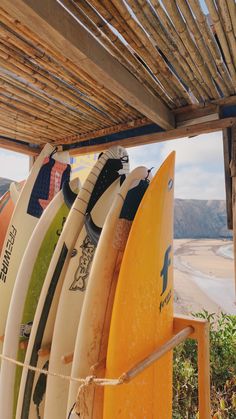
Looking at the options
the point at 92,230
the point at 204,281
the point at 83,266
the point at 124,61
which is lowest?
the point at 204,281

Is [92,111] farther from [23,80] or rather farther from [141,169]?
[141,169]

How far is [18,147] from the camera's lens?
8.77 ft

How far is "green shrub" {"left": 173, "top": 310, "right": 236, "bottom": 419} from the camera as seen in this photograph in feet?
6.79

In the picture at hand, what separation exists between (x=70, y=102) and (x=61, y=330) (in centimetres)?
144

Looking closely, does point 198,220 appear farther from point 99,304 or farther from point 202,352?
point 99,304

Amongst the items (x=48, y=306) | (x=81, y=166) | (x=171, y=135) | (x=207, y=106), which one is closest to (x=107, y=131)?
(x=171, y=135)

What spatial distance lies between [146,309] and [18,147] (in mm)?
2251

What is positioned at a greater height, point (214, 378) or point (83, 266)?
point (83, 266)

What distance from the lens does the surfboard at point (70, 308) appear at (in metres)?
0.95

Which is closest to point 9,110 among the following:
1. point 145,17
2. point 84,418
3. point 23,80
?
point 23,80

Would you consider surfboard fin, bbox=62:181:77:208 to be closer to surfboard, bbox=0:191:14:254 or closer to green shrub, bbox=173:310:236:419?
surfboard, bbox=0:191:14:254

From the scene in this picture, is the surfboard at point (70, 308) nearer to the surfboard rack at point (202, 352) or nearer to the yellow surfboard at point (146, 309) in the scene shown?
the yellow surfboard at point (146, 309)

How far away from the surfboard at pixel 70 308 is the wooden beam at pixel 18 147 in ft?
5.86

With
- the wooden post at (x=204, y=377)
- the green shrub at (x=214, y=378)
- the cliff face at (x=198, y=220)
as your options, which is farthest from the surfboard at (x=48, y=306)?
the cliff face at (x=198, y=220)
